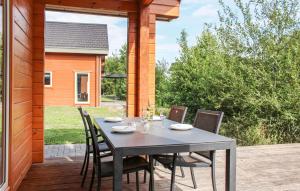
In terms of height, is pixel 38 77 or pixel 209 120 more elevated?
pixel 38 77

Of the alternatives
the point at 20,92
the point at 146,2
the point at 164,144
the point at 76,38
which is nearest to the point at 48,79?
the point at 76,38

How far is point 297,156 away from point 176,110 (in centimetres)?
226

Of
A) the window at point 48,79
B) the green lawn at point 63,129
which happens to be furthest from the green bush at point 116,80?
the green lawn at point 63,129

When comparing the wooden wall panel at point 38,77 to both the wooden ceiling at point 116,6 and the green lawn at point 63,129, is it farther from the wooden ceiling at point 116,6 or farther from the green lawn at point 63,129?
the green lawn at point 63,129

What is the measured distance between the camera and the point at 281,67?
632cm

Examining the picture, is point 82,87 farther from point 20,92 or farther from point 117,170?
point 117,170

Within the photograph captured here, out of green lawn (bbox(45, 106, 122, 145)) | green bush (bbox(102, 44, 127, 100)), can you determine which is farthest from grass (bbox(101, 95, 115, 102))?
green lawn (bbox(45, 106, 122, 145))

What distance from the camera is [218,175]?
3.60 meters

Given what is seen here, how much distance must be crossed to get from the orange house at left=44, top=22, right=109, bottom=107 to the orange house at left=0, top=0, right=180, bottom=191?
28.4 ft

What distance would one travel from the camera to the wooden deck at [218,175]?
3180 mm

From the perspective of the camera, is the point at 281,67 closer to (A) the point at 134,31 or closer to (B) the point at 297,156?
(B) the point at 297,156

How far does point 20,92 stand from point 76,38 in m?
11.3

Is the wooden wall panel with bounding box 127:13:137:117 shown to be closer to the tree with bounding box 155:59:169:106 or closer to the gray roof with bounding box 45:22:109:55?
the tree with bounding box 155:59:169:106

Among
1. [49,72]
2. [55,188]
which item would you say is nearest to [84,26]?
[49,72]
